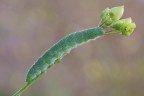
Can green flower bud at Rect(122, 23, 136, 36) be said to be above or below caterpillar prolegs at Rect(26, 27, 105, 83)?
below

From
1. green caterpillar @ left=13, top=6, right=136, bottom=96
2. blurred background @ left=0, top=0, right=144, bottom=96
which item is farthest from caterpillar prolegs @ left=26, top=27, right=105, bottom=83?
blurred background @ left=0, top=0, right=144, bottom=96

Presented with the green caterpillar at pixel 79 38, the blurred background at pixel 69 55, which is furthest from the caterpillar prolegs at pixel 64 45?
the blurred background at pixel 69 55

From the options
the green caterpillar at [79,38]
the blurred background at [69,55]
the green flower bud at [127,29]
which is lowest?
the green flower bud at [127,29]

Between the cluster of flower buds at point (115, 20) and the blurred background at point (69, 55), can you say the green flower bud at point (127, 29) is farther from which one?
the blurred background at point (69, 55)

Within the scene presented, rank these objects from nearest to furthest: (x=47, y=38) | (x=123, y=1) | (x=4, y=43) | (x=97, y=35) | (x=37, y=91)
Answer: (x=97, y=35) → (x=37, y=91) → (x=4, y=43) → (x=47, y=38) → (x=123, y=1)

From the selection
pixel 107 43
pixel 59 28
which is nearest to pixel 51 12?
pixel 59 28

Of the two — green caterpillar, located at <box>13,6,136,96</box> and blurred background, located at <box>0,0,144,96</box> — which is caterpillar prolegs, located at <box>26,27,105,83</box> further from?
blurred background, located at <box>0,0,144,96</box>

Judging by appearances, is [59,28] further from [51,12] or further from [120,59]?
[120,59]
